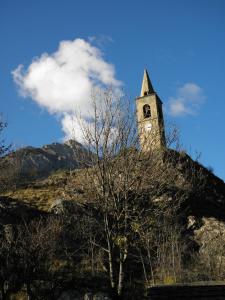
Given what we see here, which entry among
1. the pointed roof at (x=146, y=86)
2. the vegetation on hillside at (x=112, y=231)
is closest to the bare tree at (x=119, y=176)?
the vegetation on hillside at (x=112, y=231)

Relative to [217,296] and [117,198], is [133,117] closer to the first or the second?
[117,198]

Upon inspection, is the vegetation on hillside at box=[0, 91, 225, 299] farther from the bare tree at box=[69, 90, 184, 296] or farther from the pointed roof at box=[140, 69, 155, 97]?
the pointed roof at box=[140, 69, 155, 97]

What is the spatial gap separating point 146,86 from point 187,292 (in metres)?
63.5

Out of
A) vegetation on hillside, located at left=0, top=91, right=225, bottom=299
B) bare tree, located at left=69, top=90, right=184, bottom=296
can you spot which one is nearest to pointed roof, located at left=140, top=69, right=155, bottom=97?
vegetation on hillside, located at left=0, top=91, right=225, bottom=299

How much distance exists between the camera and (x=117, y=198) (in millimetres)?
13305

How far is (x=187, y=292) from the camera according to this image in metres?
7.53

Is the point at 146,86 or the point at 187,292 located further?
the point at 146,86

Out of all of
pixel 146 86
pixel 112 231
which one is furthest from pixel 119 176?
pixel 146 86

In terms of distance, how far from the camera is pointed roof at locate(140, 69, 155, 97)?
224 ft

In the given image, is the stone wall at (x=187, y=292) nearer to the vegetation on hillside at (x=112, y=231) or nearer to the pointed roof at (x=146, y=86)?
the vegetation on hillside at (x=112, y=231)

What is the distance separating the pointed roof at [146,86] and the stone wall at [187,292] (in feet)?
202

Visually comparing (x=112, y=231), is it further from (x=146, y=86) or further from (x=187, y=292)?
(x=146, y=86)

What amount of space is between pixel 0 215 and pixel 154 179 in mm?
20307

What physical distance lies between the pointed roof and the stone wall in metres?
61.7
